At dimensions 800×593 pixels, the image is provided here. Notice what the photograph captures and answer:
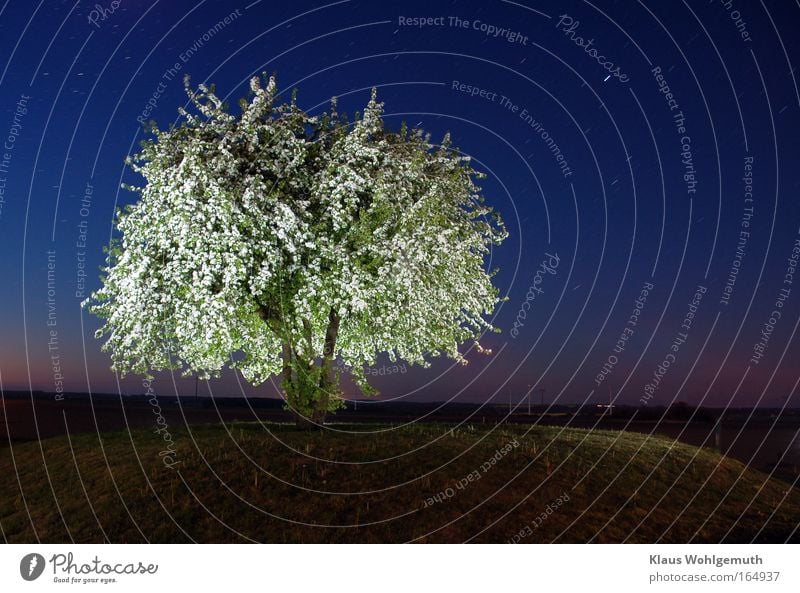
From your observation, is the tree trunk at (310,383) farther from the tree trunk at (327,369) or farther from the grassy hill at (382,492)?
the grassy hill at (382,492)

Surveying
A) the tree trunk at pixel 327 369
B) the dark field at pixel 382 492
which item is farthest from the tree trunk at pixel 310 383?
the dark field at pixel 382 492

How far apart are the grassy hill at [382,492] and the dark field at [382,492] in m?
0.05

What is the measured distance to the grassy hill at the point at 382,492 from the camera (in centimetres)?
1780

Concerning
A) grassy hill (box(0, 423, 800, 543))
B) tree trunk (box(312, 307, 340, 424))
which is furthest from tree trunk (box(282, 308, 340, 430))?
Answer: grassy hill (box(0, 423, 800, 543))

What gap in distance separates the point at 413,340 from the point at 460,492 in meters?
7.22

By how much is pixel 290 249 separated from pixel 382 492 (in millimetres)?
7430

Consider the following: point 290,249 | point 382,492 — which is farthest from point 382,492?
point 290,249

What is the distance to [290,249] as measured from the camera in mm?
21375

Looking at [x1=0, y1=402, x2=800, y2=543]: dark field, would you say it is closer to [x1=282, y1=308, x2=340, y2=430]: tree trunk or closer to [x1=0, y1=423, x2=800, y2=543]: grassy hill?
[x1=0, y1=423, x2=800, y2=543]: grassy hill

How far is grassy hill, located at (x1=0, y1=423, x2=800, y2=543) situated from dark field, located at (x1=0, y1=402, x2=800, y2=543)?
0.16 feet

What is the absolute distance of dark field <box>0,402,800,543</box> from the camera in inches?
701

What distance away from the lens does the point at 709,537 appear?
18.8 meters

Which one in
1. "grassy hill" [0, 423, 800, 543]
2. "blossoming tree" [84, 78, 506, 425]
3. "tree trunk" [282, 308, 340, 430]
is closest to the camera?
"grassy hill" [0, 423, 800, 543]

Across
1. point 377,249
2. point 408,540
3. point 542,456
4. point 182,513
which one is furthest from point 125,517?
point 542,456
